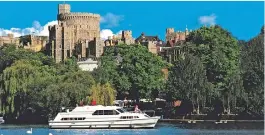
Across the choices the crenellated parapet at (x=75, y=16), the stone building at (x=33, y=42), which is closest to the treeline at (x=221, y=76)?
the crenellated parapet at (x=75, y=16)

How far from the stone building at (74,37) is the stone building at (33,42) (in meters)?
6.16

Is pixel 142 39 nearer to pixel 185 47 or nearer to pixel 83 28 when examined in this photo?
pixel 83 28

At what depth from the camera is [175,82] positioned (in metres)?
88.1

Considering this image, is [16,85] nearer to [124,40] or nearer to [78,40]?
[78,40]

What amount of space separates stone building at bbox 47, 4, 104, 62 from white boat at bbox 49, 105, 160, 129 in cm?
6283

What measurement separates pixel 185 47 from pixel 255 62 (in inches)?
746

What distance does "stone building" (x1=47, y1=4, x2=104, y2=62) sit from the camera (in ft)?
458

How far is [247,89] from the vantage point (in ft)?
273

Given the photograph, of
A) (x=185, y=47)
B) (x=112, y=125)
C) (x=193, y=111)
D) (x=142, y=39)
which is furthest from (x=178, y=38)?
(x=112, y=125)

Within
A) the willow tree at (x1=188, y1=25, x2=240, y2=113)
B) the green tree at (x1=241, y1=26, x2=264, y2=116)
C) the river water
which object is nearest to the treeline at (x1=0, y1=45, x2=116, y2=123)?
the river water

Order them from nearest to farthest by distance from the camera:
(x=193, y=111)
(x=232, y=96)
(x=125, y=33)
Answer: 1. (x=232, y=96)
2. (x=193, y=111)
3. (x=125, y=33)

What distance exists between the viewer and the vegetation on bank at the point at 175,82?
82625 mm

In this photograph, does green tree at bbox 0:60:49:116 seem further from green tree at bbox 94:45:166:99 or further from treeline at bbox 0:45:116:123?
green tree at bbox 94:45:166:99

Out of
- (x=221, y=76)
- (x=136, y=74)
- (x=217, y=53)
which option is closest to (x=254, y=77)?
(x=221, y=76)
